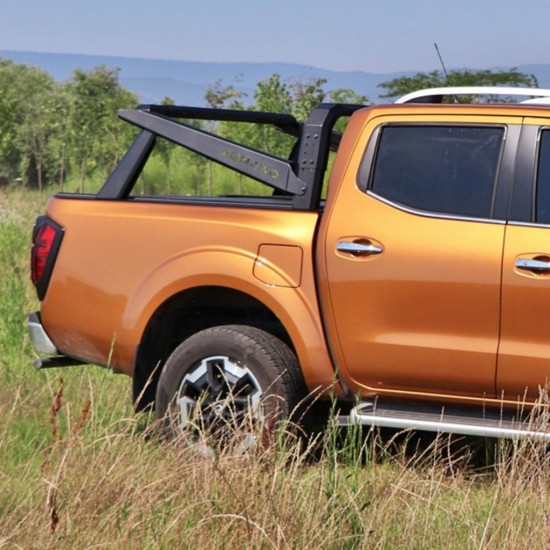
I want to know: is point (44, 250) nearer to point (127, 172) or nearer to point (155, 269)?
point (127, 172)

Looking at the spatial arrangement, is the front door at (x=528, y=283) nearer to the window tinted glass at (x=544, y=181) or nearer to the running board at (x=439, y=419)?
the window tinted glass at (x=544, y=181)

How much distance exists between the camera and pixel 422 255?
17.9ft

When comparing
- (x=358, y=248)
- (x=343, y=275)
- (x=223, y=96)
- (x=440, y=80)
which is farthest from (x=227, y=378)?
(x=223, y=96)

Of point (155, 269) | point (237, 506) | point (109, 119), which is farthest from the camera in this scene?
point (109, 119)

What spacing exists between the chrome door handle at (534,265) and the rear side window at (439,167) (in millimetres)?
259

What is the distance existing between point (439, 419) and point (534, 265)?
738 millimetres

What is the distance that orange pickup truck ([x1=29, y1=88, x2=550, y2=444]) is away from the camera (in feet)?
17.6

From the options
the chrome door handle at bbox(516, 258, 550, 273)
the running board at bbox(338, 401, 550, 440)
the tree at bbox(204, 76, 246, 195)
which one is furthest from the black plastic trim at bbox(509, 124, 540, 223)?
the tree at bbox(204, 76, 246, 195)

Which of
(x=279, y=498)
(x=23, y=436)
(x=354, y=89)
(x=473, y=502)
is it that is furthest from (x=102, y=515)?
(x=354, y=89)

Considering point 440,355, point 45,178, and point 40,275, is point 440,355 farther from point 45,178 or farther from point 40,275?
point 45,178

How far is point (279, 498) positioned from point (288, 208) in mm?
1902

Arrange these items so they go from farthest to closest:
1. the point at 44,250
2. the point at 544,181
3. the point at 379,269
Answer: the point at 44,250, the point at 379,269, the point at 544,181

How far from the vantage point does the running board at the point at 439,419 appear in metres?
5.23

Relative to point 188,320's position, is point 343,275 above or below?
above
